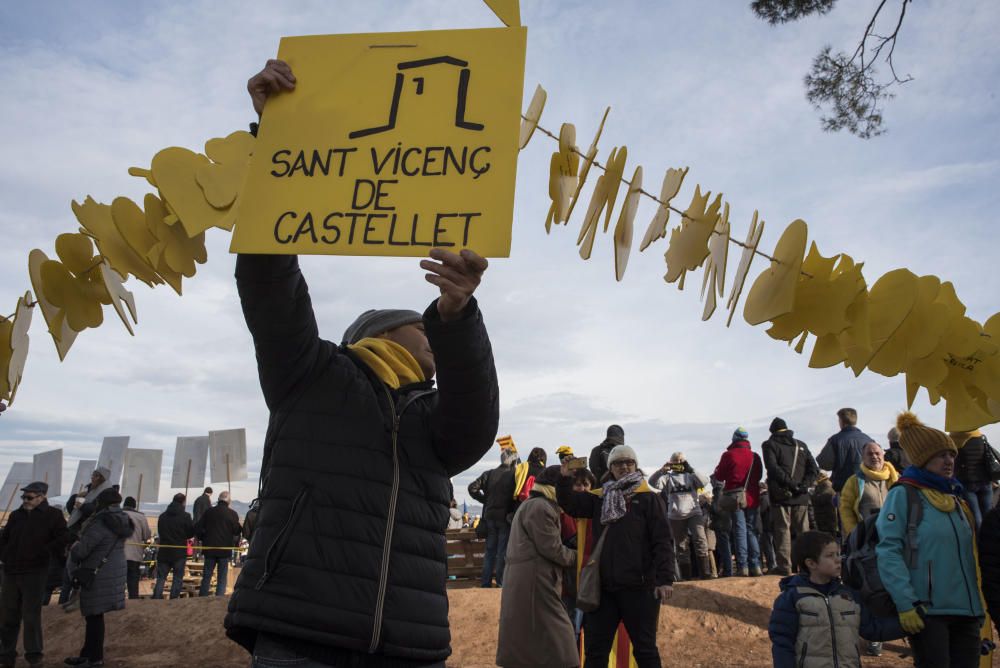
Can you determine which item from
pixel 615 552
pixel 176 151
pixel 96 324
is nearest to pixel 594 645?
pixel 615 552

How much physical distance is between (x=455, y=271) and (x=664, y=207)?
0.73 meters

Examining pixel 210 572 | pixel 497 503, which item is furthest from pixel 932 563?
pixel 210 572

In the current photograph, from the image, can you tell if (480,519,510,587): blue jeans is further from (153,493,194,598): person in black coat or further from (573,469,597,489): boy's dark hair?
(153,493,194,598): person in black coat

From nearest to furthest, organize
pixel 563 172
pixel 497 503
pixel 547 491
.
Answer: pixel 563 172
pixel 547 491
pixel 497 503

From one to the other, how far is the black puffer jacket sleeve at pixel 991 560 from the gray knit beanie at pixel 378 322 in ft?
11.3

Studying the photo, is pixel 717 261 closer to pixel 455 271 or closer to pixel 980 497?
pixel 455 271

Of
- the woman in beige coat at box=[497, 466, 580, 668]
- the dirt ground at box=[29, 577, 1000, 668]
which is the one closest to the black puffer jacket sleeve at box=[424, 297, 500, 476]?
the woman in beige coat at box=[497, 466, 580, 668]

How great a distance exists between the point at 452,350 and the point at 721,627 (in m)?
5.98

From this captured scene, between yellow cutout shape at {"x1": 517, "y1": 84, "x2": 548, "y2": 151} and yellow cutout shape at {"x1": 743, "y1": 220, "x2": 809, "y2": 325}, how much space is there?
0.70 metres

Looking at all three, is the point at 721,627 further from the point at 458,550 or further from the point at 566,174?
the point at 566,174

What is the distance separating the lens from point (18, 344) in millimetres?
2113

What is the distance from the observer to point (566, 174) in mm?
1966

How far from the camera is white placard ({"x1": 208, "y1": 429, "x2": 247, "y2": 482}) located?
14458 millimetres

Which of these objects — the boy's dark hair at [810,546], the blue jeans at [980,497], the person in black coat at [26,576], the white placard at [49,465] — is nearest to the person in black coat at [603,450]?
the blue jeans at [980,497]
